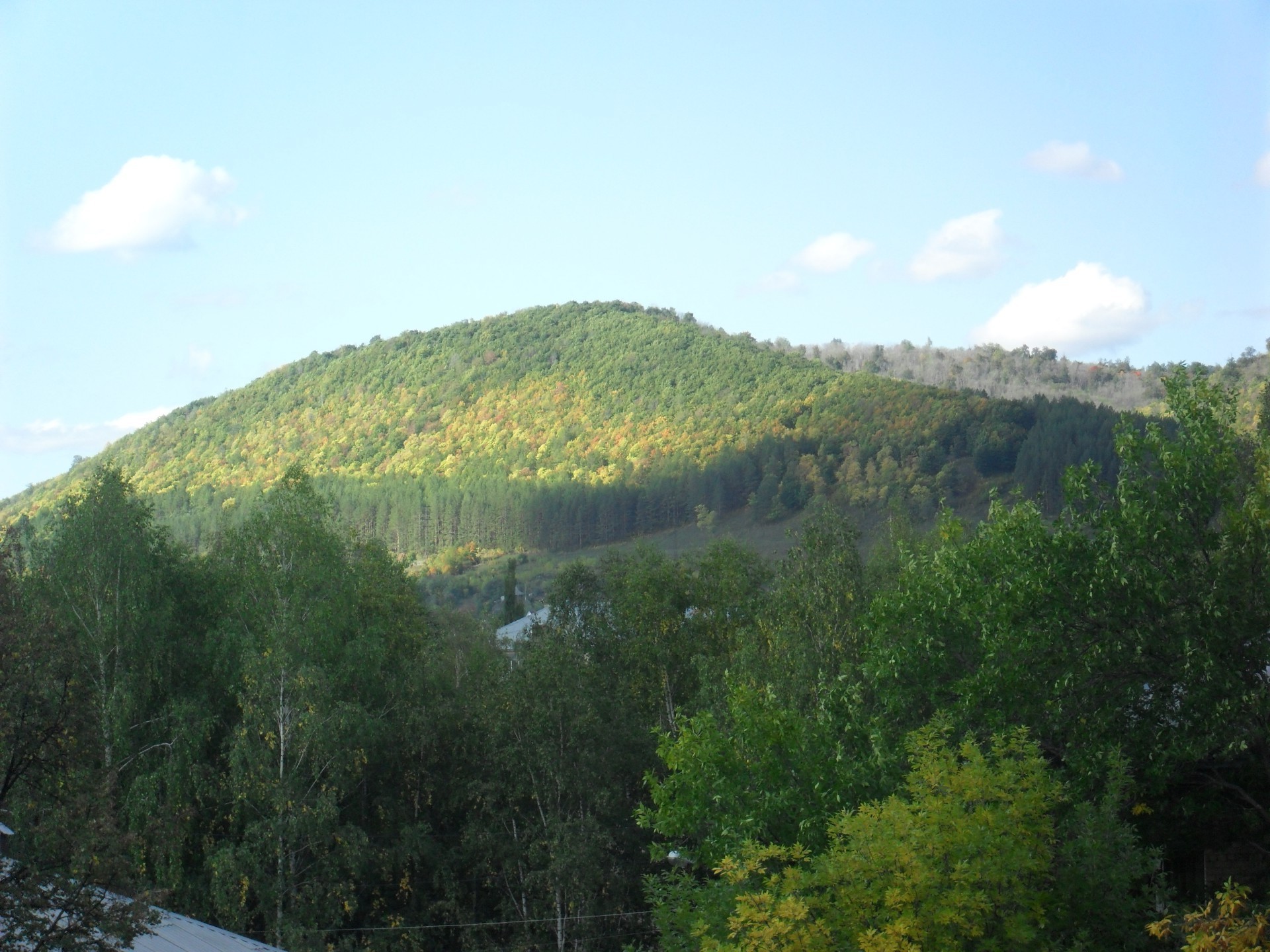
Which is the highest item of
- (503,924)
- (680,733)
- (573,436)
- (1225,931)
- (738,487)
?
(573,436)

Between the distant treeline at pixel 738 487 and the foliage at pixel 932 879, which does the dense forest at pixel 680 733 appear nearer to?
the foliage at pixel 932 879

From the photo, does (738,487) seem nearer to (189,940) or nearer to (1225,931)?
(189,940)

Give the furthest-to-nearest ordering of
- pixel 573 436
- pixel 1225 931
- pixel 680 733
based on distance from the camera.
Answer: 1. pixel 573 436
2. pixel 680 733
3. pixel 1225 931

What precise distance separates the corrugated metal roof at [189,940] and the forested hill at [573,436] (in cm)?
6258

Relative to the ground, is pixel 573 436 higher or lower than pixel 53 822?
higher

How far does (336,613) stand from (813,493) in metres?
77.2

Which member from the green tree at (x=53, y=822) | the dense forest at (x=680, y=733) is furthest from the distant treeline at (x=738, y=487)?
the green tree at (x=53, y=822)

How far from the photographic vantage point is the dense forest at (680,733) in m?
13.5

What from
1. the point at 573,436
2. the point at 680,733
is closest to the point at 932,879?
the point at 680,733

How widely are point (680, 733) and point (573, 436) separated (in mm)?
126949

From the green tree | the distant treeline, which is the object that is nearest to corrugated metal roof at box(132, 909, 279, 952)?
the green tree

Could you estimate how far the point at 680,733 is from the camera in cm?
2338

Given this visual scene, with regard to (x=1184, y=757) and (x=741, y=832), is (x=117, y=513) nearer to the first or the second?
(x=741, y=832)

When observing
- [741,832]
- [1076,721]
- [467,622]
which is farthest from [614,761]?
[467,622]
